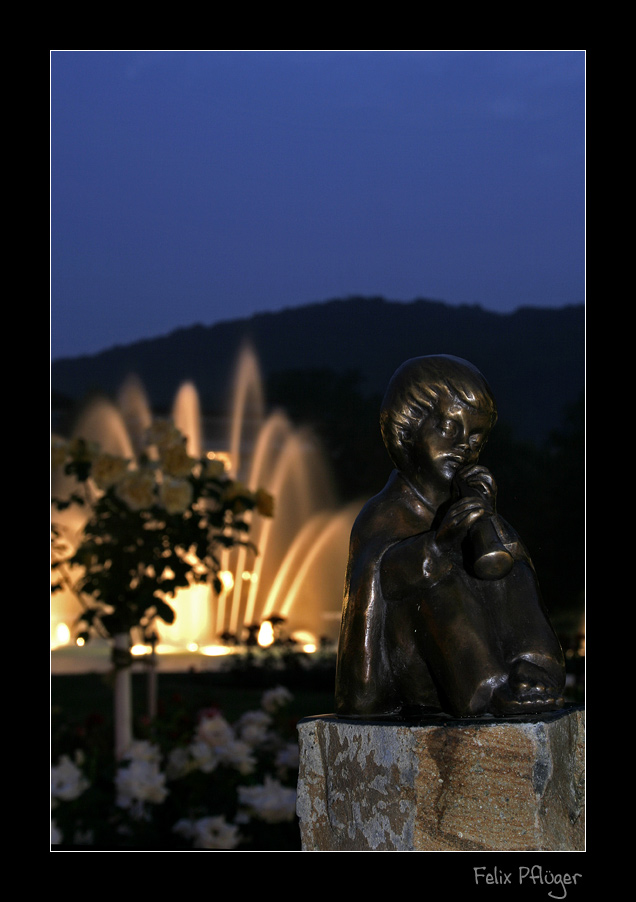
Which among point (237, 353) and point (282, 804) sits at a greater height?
point (237, 353)

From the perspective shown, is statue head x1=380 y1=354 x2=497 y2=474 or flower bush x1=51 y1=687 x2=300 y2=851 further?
flower bush x1=51 y1=687 x2=300 y2=851

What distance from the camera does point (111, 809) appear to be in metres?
3.94

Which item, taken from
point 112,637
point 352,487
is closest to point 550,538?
point 352,487

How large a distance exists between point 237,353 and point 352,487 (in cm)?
395

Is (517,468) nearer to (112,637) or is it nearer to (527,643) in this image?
(112,637)

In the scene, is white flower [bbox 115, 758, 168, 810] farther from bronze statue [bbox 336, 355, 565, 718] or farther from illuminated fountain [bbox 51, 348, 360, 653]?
illuminated fountain [bbox 51, 348, 360, 653]

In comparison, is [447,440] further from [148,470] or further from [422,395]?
[148,470]

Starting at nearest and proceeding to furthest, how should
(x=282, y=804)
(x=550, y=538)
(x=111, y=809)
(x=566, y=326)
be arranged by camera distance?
1. (x=282, y=804)
2. (x=111, y=809)
3. (x=550, y=538)
4. (x=566, y=326)

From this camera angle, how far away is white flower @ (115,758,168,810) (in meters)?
3.67

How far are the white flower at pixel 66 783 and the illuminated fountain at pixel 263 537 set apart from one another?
4.29m

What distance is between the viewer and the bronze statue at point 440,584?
2.31m

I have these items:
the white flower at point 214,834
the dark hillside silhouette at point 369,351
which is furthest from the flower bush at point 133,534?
the dark hillside silhouette at point 369,351

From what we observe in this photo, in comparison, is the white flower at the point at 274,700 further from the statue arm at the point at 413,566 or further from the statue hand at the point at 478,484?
the statue hand at the point at 478,484

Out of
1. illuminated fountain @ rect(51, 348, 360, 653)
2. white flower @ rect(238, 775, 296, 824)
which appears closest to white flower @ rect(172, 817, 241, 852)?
white flower @ rect(238, 775, 296, 824)
